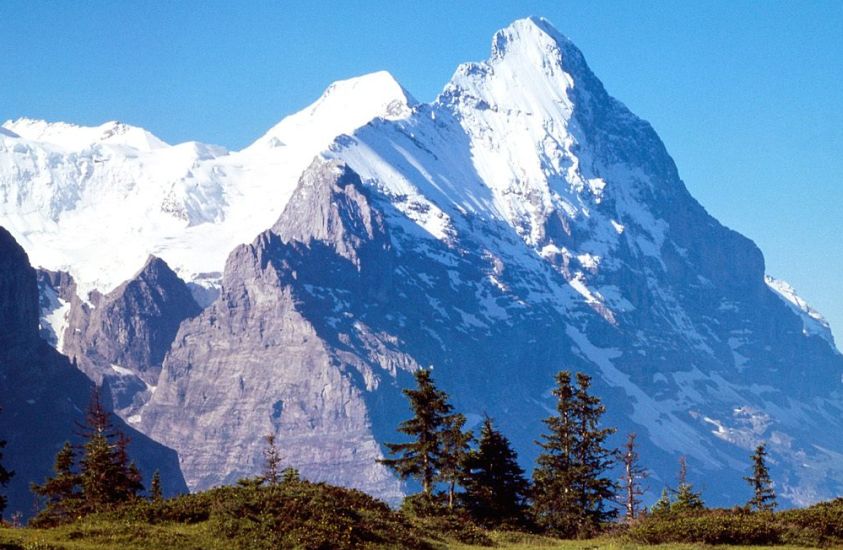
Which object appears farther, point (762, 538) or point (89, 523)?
point (762, 538)

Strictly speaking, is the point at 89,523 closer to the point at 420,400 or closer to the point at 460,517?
the point at 460,517

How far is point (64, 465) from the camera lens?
302 ft

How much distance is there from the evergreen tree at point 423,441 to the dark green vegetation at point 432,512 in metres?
0.09

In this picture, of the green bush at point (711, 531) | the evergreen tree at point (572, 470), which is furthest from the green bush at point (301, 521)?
the evergreen tree at point (572, 470)

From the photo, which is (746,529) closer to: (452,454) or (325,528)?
(325,528)

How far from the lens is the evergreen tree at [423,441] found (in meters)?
79.1

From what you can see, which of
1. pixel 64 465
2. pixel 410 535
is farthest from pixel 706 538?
pixel 64 465

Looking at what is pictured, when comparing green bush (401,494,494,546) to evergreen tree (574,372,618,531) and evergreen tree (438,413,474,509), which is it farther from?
evergreen tree (574,372,618,531)

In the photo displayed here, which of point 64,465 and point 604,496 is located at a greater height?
point 64,465

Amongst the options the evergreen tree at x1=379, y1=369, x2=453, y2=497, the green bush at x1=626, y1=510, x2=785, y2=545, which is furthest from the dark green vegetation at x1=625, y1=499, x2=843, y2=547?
the evergreen tree at x1=379, y1=369, x2=453, y2=497

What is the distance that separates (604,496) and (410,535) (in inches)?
930

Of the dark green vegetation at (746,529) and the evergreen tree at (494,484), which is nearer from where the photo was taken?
the dark green vegetation at (746,529)

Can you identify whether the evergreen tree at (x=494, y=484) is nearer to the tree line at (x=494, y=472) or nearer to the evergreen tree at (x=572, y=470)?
the tree line at (x=494, y=472)

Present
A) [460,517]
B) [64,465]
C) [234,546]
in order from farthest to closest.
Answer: [64,465], [460,517], [234,546]
